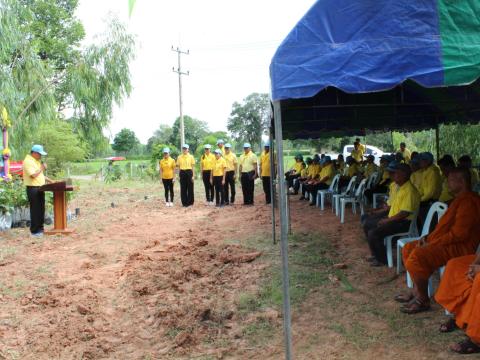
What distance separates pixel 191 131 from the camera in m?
58.3

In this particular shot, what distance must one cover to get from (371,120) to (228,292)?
715 centimetres

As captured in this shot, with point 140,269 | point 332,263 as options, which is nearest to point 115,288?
point 140,269

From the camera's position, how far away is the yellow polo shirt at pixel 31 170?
8.61m

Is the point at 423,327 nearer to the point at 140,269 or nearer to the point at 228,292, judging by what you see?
the point at 228,292

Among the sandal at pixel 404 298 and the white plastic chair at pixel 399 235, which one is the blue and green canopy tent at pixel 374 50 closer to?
the sandal at pixel 404 298

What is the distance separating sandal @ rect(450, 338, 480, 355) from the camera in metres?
3.11

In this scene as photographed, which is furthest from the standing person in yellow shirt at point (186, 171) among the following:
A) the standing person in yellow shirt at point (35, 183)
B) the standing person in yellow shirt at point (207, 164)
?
the standing person in yellow shirt at point (35, 183)

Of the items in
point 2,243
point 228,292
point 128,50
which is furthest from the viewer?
point 128,50

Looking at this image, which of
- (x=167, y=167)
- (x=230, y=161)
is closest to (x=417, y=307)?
(x=230, y=161)

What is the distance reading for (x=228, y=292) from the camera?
503 cm

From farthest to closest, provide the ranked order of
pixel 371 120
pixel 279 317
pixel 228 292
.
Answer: pixel 371 120, pixel 228 292, pixel 279 317

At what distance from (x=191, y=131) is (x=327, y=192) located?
4908 cm

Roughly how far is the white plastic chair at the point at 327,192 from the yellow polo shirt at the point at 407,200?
4.74 meters

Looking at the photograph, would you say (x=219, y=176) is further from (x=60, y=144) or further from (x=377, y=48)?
(x=60, y=144)
